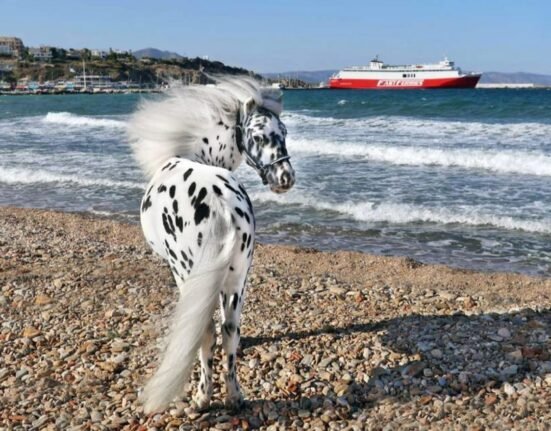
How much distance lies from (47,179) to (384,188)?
8463 millimetres

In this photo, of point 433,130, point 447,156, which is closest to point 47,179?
point 447,156

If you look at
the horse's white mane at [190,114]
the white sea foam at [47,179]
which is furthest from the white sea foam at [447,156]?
the horse's white mane at [190,114]

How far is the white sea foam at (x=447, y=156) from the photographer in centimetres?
1497

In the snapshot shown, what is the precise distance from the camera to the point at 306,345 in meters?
4.36

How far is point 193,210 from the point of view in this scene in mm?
A: 2904

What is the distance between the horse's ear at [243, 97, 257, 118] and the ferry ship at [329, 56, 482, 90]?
8945cm

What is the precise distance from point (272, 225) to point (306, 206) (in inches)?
58.0

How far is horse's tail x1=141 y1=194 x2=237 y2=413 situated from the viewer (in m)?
2.87

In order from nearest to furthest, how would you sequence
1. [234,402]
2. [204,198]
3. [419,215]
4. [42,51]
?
[204,198] → [234,402] → [419,215] → [42,51]

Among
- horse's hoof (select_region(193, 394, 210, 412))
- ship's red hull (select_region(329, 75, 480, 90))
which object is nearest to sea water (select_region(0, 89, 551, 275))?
horse's hoof (select_region(193, 394, 210, 412))

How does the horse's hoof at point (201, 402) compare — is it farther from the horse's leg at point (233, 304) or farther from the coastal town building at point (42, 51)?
the coastal town building at point (42, 51)

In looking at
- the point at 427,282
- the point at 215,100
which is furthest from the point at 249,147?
the point at 427,282

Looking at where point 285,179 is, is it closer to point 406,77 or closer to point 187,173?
point 187,173

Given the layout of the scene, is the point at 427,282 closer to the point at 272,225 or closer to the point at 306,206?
the point at 272,225
